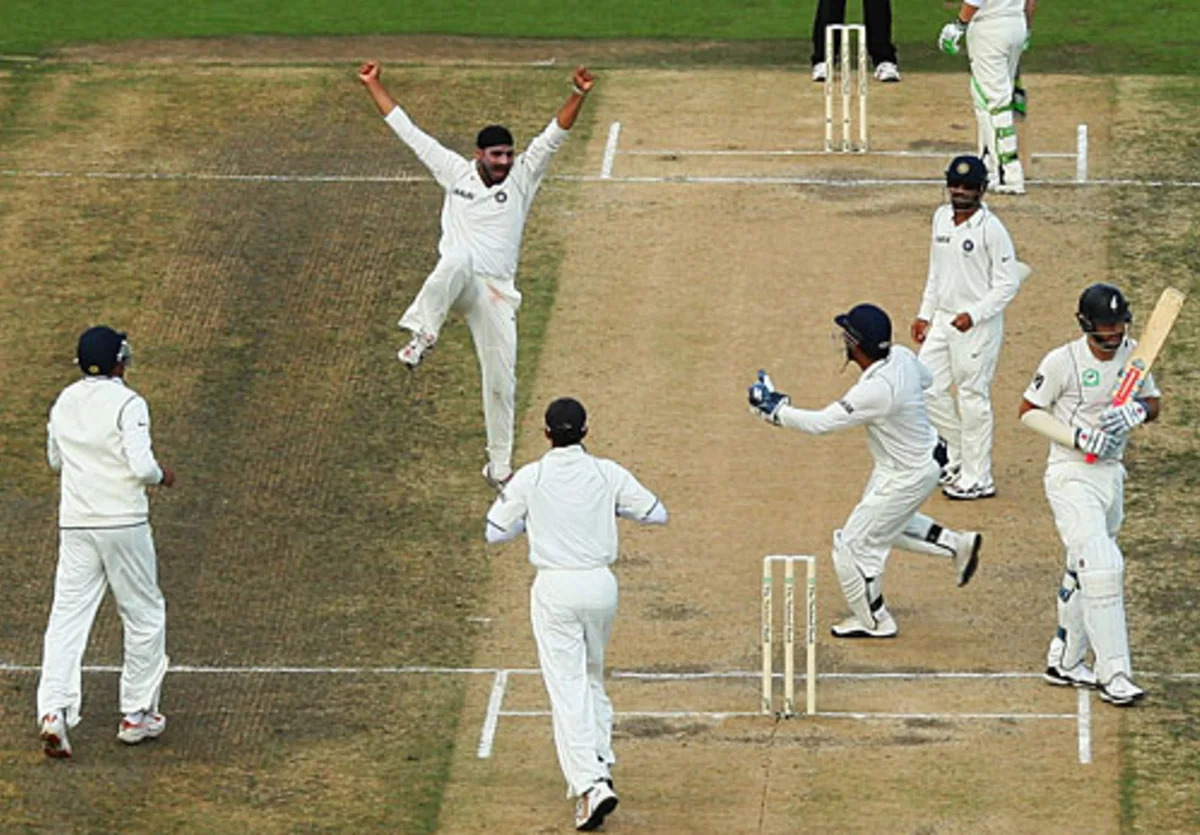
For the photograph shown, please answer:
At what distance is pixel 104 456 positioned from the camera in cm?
1723

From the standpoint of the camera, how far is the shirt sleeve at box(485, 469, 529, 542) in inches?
649

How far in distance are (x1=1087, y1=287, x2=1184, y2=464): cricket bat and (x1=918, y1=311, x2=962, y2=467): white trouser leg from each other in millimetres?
2871

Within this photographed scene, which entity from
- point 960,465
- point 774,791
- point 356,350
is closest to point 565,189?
point 356,350

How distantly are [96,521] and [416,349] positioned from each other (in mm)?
3303

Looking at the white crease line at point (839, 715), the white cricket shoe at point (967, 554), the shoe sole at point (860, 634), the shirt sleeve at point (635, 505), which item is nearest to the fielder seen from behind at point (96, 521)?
the white crease line at point (839, 715)

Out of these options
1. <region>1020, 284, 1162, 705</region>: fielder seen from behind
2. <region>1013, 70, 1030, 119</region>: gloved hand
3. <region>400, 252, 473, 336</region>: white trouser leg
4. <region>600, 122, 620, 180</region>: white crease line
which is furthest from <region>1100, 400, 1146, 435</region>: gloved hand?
<region>600, 122, 620, 180</region>: white crease line

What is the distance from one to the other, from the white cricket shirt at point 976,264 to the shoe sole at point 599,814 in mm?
5228

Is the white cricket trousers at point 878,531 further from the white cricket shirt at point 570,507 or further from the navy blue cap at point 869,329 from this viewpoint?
the white cricket shirt at point 570,507

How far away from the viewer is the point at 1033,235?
25.0 meters

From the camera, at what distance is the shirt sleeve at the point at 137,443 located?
17109 mm

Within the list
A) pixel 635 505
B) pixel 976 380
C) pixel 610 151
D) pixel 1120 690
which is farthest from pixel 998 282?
pixel 610 151

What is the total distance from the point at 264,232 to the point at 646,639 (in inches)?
294

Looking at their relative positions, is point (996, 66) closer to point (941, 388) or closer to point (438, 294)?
point (941, 388)

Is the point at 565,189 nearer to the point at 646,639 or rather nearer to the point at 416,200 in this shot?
the point at 416,200
